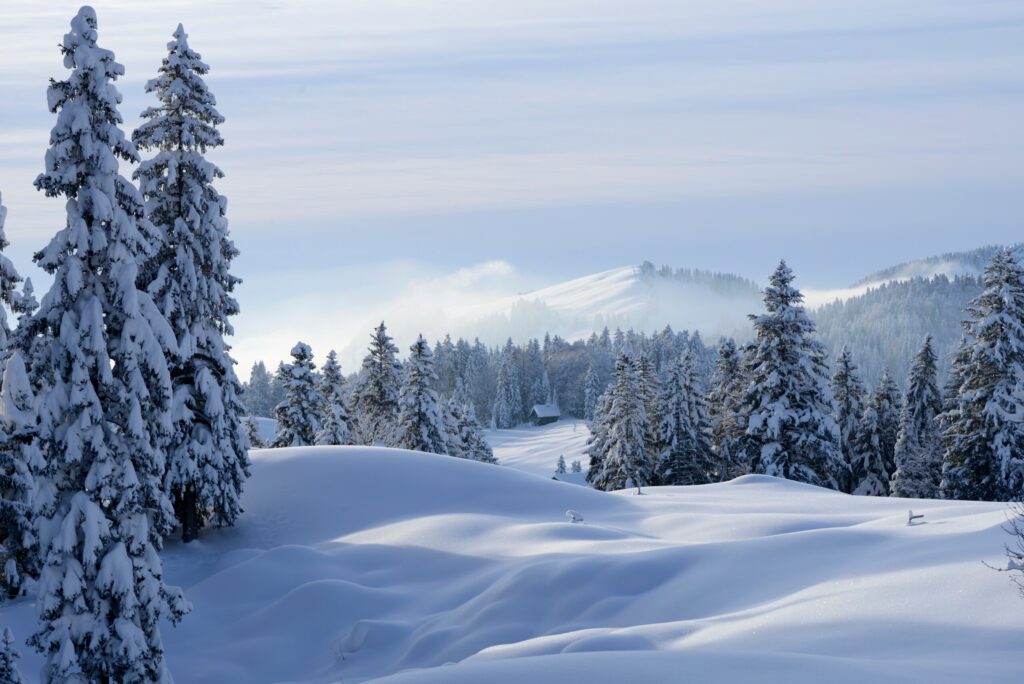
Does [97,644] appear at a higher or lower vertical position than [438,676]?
lower

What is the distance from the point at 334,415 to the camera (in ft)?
166

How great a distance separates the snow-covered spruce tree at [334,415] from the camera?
50406 mm

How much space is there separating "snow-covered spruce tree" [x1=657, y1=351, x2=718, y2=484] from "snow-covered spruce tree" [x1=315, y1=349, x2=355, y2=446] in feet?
63.1

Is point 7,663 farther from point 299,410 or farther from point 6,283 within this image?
point 299,410

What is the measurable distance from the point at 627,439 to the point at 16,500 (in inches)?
1453

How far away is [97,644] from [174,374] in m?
12.5

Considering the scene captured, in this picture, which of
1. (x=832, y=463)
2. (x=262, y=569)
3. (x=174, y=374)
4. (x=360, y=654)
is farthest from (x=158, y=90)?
(x=832, y=463)

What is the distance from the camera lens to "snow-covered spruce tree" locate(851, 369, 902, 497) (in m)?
55.0

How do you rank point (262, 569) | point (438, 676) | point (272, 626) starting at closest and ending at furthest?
point (438, 676) → point (272, 626) → point (262, 569)

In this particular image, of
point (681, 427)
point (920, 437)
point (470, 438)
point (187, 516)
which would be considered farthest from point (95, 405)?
point (470, 438)

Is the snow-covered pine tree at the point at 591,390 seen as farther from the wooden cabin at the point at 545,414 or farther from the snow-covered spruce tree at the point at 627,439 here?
the snow-covered spruce tree at the point at 627,439

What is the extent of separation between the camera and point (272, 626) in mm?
21344

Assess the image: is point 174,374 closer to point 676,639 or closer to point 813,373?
point 676,639

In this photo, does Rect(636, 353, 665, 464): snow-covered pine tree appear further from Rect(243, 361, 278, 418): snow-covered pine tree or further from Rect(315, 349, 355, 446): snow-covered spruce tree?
Rect(243, 361, 278, 418): snow-covered pine tree
